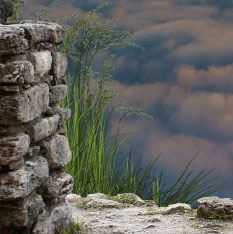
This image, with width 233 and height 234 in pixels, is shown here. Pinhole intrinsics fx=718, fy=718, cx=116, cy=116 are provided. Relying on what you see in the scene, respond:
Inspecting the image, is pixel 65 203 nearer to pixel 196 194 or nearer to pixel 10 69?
pixel 10 69

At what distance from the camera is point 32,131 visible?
15.3ft

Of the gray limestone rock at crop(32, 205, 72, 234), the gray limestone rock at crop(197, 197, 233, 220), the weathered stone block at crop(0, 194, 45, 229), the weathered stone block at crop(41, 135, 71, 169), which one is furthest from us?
the gray limestone rock at crop(197, 197, 233, 220)

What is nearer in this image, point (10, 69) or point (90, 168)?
point (10, 69)

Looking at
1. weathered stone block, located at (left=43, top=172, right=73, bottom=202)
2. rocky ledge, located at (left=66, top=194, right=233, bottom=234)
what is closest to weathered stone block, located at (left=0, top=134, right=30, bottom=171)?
weathered stone block, located at (left=43, top=172, right=73, bottom=202)

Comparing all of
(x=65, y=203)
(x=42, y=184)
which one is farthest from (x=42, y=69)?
(x=65, y=203)

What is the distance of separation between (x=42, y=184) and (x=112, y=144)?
358 centimetres

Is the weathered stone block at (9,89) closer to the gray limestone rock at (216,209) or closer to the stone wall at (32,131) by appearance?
the stone wall at (32,131)

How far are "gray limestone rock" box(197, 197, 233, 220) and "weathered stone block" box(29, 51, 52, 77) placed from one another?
205cm

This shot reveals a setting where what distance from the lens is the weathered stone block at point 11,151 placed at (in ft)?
14.3

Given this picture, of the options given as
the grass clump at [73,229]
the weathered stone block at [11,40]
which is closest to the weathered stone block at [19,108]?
the weathered stone block at [11,40]

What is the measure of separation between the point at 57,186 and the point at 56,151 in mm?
248

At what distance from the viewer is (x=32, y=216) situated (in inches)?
185

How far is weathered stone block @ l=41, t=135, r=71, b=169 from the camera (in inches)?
196

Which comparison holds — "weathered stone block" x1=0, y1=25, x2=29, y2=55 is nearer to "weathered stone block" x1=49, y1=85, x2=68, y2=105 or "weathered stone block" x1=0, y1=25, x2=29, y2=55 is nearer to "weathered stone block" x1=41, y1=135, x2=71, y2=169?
"weathered stone block" x1=49, y1=85, x2=68, y2=105
